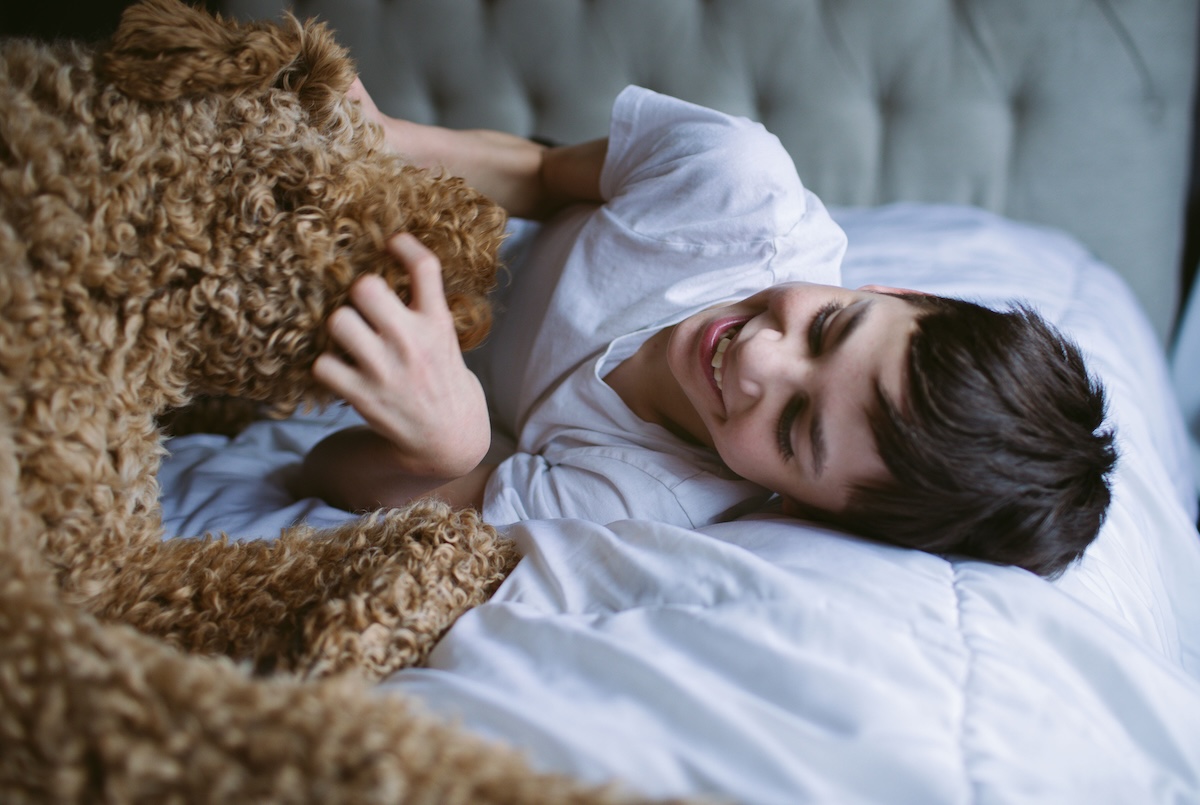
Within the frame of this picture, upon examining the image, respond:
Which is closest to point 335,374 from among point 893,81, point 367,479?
point 367,479

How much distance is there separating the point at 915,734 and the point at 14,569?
63 cm

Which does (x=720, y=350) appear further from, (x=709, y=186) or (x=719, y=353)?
(x=709, y=186)

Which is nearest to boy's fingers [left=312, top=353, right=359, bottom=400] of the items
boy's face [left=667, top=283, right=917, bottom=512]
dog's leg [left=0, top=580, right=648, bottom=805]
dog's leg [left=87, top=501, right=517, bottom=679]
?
dog's leg [left=87, top=501, right=517, bottom=679]

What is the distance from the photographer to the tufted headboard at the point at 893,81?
1.74 m

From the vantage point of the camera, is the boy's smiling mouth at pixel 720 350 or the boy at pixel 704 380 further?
the boy's smiling mouth at pixel 720 350

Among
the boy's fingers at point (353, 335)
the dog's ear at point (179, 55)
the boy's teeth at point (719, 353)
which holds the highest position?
the dog's ear at point (179, 55)

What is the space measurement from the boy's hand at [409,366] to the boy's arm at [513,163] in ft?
1.81

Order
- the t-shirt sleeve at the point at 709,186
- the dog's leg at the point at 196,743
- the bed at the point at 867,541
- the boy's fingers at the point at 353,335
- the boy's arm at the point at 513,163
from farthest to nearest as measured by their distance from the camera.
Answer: the boy's arm at the point at 513,163
the t-shirt sleeve at the point at 709,186
the boy's fingers at the point at 353,335
the bed at the point at 867,541
the dog's leg at the point at 196,743

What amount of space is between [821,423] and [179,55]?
25.5 inches

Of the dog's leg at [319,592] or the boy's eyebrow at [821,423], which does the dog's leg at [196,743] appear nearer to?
the dog's leg at [319,592]

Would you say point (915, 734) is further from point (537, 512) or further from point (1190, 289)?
point (1190, 289)

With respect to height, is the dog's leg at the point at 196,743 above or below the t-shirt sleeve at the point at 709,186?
below

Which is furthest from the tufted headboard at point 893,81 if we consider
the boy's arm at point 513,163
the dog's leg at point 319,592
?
the dog's leg at point 319,592

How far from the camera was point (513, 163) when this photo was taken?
137 cm
